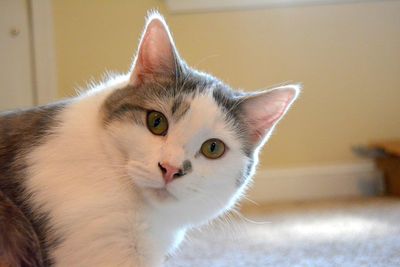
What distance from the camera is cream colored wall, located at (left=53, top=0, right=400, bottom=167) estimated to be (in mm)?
2359

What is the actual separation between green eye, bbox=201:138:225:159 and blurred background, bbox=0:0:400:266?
49.8 inches

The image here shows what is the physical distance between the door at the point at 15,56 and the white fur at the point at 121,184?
143 cm

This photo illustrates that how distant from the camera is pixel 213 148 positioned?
39.9 inches

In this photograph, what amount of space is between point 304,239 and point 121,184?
1.00 m

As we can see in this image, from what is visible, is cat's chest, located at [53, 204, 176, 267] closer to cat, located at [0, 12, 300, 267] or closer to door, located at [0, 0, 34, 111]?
cat, located at [0, 12, 300, 267]

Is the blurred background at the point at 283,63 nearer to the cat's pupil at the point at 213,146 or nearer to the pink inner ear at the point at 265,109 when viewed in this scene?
the pink inner ear at the point at 265,109

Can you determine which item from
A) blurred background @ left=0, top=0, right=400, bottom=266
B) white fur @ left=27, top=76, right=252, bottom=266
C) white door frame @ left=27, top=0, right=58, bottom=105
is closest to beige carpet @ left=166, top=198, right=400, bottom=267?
blurred background @ left=0, top=0, right=400, bottom=266

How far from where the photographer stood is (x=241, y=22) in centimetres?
243

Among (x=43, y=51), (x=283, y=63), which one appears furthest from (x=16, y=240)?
(x=283, y=63)

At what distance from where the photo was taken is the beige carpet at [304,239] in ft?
5.00

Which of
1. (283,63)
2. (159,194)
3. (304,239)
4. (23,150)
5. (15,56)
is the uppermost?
(15,56)

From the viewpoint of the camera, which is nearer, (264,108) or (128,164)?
(128,164)

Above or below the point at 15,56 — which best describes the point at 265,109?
below

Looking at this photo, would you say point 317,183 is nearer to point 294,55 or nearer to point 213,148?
point 294,55
